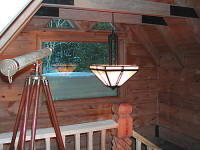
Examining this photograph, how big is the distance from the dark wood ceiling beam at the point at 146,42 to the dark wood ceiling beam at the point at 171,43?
17.5 inches

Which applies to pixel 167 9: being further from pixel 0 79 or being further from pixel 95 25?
pixel 0 79

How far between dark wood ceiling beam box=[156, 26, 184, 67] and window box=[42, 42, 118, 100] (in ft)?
3.42

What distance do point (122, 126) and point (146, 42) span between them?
8.41 ft

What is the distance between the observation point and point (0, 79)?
3102mm

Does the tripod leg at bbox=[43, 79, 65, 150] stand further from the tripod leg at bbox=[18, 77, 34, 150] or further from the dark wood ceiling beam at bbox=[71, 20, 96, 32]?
the dark wood ceiling beam at bbox=[71, 20, 96, 32]

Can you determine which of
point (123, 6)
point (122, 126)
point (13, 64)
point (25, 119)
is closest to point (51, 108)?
point (25, 119)

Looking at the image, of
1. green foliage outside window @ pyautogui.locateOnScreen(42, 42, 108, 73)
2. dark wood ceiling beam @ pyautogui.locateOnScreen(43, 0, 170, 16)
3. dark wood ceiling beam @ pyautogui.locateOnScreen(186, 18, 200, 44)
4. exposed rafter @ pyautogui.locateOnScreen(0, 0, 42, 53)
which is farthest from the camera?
green foliage outside window @ pyautogui.locateOnScreen(42, 42, 108, 73)

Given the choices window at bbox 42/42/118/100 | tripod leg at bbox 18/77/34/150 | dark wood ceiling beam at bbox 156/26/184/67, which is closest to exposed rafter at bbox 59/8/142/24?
dark wood ceiling beam at bbox 156/26/184/67

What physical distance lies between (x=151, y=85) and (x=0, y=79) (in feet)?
9.01

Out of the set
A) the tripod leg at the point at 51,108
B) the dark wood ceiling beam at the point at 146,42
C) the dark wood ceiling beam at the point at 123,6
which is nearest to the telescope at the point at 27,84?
the tripod leg at the point at 51,108

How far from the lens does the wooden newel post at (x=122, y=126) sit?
1.62m

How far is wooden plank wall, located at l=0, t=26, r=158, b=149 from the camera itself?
10.4 ft

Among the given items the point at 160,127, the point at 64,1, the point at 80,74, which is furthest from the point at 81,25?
the point at 160,127

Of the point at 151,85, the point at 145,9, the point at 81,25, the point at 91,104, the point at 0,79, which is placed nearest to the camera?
the point at 145,9
